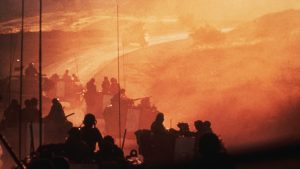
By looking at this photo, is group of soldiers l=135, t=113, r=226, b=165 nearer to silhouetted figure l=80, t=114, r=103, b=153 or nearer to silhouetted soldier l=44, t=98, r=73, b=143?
silhouetted figure l=80, t=114, r=103, b=153

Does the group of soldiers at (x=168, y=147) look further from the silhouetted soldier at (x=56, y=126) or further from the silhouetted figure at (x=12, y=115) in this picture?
the silhouetted figure at (x=12, y=115)

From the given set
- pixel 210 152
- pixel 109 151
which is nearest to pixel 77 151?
pixel 109 151

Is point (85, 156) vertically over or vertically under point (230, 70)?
under

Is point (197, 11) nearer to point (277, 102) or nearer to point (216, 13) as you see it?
point (216, 13)

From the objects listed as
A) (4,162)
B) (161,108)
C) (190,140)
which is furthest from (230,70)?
(190,140)

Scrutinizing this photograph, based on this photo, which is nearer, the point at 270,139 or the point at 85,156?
the point at 85,156

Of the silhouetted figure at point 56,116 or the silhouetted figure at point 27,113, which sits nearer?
the silhouetted figure at point 27,113

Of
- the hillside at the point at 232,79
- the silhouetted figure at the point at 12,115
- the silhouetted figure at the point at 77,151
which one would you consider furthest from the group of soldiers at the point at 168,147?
the hillside at the point at 232,79

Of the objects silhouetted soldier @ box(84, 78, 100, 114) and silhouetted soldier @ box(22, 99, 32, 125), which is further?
silhouetted soldier @ box(84, 78, 100, 114)

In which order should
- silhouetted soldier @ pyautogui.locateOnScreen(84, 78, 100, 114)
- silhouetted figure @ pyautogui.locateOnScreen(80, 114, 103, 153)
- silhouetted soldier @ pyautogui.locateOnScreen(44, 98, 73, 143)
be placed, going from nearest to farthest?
silhouetted figure @ pyautogui.locateOnScreen(80, 114, 103, 153) < silhouetted soldier @ pyautogui.locateOnScreen(44, 98, 73, 143) < silhouetted soldier @ pyautogui.locateOnScreen(84, 78, 100, 114)

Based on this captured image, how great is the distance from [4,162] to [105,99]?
748 centimetres

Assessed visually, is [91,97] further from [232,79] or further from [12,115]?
[12,115]

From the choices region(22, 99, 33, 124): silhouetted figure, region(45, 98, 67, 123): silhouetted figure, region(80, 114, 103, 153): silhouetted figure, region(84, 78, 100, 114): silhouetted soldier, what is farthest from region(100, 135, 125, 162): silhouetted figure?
region(84, 78, 100, 114): silhouetted soldier

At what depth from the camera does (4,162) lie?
1370 centimetres
